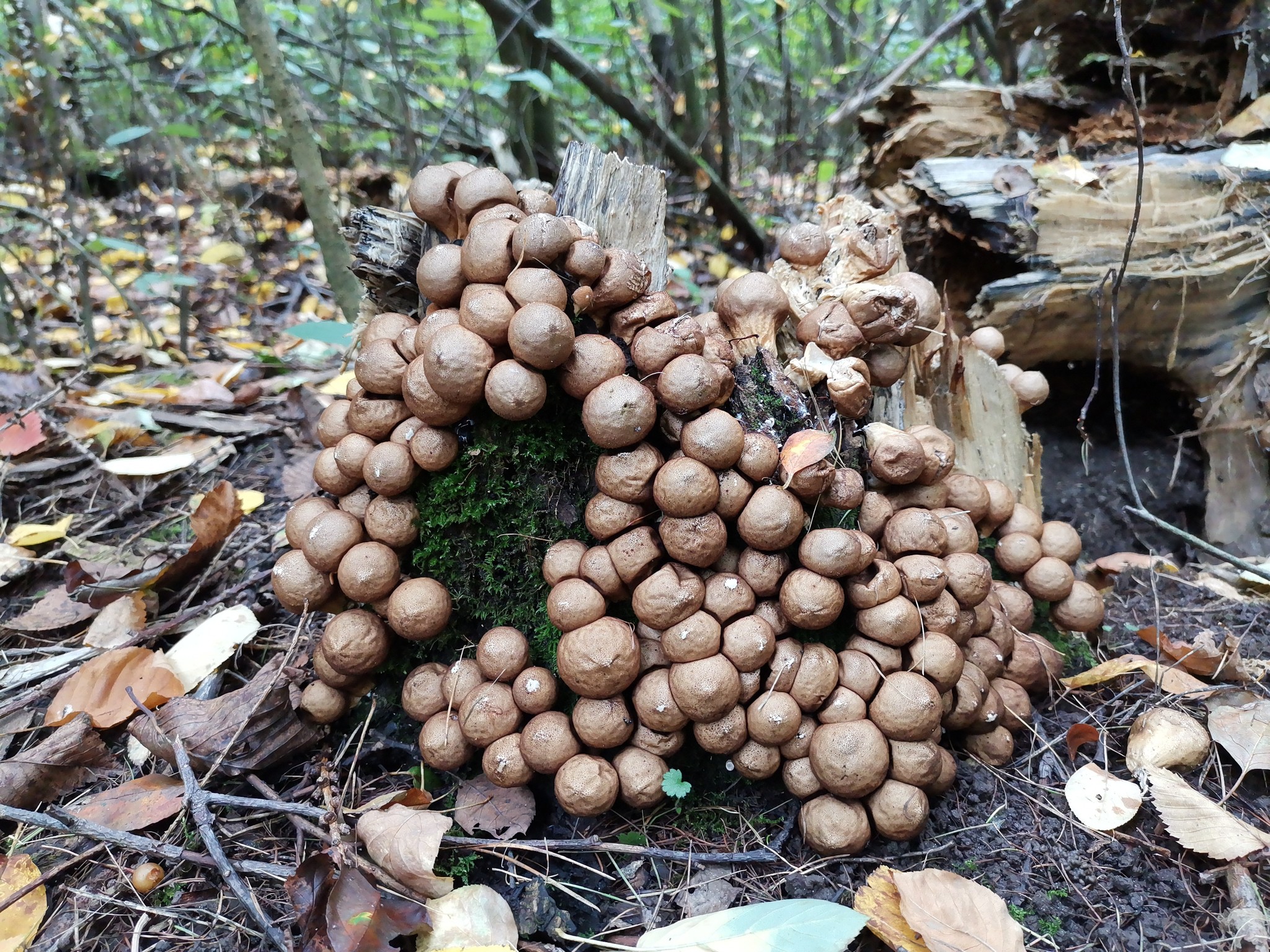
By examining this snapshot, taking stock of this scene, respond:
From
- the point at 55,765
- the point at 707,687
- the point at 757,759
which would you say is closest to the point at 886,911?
the point at 757,759

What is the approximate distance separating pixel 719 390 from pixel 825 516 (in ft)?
2.13

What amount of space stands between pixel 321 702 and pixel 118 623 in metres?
1.27

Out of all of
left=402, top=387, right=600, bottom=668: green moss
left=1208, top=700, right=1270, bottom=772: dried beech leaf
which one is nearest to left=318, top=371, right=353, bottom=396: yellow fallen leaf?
left=402, top=387, right=600, bottom=668: green moss

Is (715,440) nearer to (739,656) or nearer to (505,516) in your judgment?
(739,656)

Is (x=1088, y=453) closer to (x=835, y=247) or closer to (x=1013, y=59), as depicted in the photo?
(x=835, y=247)

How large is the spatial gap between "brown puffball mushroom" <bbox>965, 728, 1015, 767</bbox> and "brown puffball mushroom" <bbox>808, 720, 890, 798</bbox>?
2.01ft

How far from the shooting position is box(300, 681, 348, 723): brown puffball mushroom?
289 cm

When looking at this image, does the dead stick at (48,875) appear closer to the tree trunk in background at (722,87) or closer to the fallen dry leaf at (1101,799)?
the fallen dry leaf at (1101,799)

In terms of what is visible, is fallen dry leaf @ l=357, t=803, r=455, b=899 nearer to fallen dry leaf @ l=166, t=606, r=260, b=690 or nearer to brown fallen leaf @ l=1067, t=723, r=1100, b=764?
fallen dry leaf @ l=166, t=606, r=260, b=690

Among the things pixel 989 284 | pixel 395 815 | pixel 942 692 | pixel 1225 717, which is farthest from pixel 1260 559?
pixel 395 815

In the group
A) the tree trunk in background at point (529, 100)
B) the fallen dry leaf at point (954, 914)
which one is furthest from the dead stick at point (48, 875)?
the tree trunk in background at point (529, 100)

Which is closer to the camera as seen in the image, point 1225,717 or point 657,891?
point 657,891

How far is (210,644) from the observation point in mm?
3191

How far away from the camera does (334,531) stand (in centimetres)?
275
